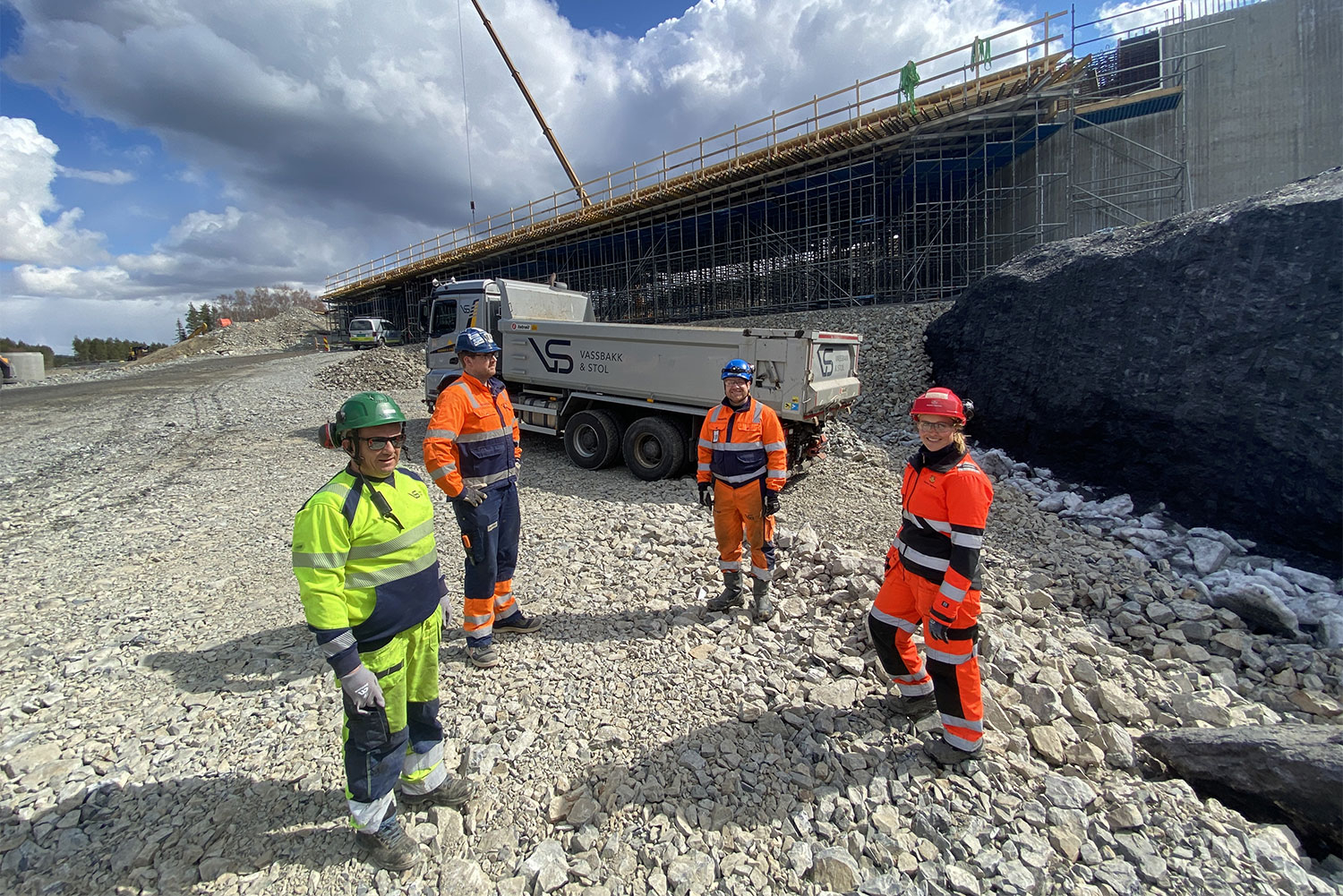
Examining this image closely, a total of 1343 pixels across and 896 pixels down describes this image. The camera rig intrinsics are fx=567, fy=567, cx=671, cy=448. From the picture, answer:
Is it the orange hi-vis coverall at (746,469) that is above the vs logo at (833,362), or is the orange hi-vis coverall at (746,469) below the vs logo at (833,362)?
below

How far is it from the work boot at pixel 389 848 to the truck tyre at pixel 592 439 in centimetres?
595

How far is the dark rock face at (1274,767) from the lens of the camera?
2305mm

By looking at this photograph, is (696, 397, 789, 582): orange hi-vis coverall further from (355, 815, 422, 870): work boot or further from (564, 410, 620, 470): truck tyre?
(564, 410, 620, 470): truck tyre

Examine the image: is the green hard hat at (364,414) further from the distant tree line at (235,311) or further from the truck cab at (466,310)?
the distant tree line at (235,311)

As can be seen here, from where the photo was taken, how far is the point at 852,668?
330cm

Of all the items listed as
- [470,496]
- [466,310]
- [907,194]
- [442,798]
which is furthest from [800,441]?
[907,194]

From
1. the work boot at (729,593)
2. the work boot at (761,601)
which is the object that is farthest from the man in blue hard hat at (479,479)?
the work boot at (761,601)

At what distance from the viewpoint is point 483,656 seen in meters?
3.44

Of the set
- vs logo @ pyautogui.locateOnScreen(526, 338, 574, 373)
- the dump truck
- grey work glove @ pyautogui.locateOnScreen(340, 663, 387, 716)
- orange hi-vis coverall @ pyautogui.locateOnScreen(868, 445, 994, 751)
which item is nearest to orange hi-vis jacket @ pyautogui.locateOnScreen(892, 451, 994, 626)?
orange hi-vis coverall @ pyautogui.locateOnScreen(868, 445, 994, 751)

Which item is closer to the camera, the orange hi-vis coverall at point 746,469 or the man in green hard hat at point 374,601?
the man in green hard hat at point 374,601

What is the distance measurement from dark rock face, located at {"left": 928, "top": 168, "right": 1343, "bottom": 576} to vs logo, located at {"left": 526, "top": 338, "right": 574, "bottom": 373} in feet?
20.1

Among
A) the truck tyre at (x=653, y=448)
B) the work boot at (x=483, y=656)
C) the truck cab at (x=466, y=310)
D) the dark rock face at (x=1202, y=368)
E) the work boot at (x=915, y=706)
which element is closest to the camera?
the work boot at (x=915, y=706)

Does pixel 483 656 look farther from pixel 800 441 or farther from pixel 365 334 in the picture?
pixel 365 334

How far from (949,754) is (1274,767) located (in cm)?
132
